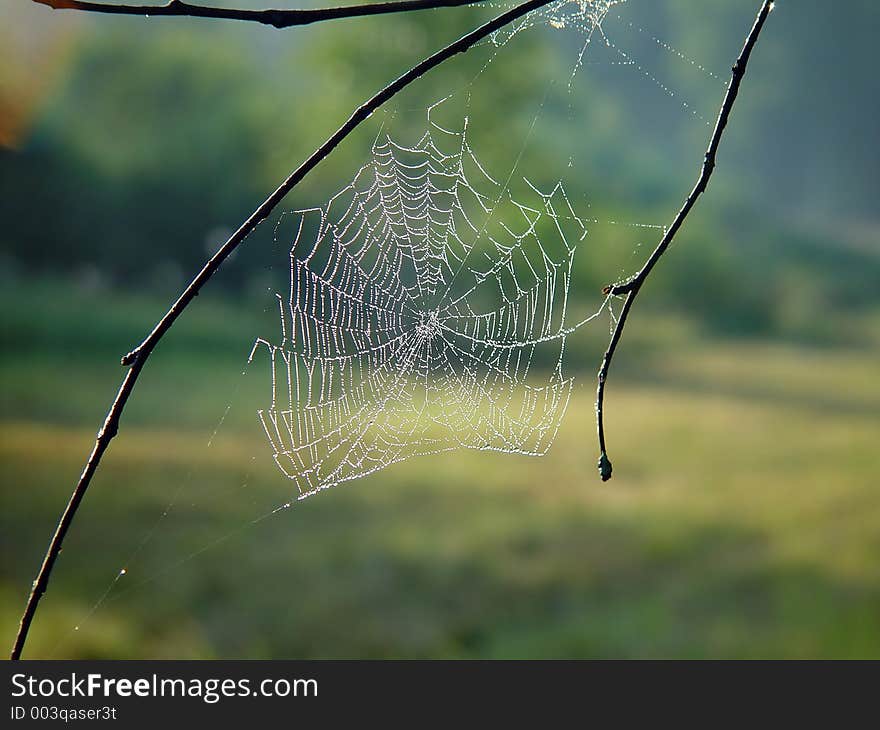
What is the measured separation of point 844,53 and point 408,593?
17477 mm

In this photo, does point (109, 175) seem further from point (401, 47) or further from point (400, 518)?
point (400, 518)

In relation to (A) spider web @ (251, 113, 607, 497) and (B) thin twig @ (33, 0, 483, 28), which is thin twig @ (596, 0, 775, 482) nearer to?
(B) thin twig @ (33, 0, 483, 28)

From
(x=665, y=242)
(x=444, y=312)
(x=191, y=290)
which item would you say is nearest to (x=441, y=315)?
(x=444, y=312)

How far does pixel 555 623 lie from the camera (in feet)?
20.8

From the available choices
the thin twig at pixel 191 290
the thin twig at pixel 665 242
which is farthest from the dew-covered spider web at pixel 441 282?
the thin twig at pixel 191 290

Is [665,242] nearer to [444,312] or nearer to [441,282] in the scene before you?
[444,312]

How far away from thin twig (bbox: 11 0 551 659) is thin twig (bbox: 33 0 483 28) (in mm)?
44

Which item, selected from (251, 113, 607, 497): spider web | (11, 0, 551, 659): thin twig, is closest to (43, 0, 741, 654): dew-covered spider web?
(251, 113, 607, 497): spider web

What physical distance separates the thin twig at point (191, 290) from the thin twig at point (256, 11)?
4cm

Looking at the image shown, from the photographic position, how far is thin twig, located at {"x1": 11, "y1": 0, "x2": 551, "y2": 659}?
2.43 feet

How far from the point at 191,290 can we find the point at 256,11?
206 mm

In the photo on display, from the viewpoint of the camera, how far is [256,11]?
75 centimetres

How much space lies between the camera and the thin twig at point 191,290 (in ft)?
2.43

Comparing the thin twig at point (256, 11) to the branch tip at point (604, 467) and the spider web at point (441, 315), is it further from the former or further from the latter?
the spider web at point (441, 315)
